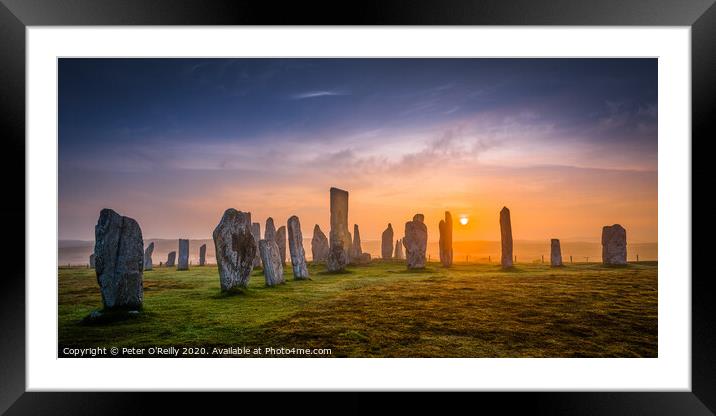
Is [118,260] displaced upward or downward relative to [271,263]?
upward

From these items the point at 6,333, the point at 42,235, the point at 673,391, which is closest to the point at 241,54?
the point at 42,235

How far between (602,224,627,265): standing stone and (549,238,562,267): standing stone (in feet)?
4.90

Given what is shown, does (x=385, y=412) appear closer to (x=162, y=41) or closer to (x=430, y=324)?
(x=430, y=324)

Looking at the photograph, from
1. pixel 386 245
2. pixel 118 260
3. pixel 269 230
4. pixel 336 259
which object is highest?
pixel 269 230

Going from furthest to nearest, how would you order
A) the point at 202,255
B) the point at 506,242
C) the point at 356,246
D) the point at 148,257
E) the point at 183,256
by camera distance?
the point at 356,246 → the point at 202,255 → the point at 148,257 → the point at 183,256 → the point at 506,242

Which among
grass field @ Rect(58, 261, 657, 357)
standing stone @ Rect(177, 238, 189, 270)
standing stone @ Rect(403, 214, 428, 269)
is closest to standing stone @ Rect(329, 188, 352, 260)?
standing stone @ Rect(403, 214, 428, 269)

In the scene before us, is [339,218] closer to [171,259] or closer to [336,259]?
[336,259]

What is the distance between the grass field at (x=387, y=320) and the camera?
6.36 metres

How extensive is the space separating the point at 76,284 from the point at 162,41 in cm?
578

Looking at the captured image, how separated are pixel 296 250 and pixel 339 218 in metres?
3.17

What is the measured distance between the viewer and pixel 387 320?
23.9ft

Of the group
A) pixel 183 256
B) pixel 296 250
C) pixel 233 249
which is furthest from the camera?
pixel 183 256

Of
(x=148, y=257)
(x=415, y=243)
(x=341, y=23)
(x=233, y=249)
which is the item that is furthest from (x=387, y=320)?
(x=148, y=257)

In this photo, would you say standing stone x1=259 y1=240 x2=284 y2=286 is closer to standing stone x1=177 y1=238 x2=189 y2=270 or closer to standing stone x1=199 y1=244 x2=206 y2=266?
standing stone x1=177 y1=238 x2=189 y2=270
